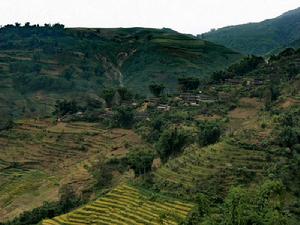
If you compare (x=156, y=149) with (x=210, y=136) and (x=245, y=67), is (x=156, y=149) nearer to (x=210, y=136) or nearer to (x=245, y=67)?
(x=210, y=136)

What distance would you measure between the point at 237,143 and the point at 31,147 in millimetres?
34172

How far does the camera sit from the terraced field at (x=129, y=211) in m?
36.4

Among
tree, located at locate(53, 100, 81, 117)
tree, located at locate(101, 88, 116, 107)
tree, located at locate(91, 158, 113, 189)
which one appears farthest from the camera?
tree, located at locate(101, 88, 116, 107)

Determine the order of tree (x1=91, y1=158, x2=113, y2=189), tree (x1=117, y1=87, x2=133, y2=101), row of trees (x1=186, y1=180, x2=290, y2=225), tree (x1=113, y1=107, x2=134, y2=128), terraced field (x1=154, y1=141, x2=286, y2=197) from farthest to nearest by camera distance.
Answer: tree (x1=117, y1=87, x2=133, y2=101) → tree (x1=113, y1=107, x2=134, y2=128) → tree (x1=91, y1=158, x2=113, y2=189) → terraced field (x1=154, y1=141, x2=286, y2=197) → row of trees (x1=186, y1=180, x2=290, y2=225)

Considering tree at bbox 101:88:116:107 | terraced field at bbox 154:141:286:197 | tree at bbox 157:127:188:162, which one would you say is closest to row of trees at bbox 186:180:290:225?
terraced field at bbox 154:141:286:197

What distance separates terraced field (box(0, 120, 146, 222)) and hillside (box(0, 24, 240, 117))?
33275 millimetres

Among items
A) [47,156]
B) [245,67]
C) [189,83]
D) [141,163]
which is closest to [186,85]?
[189,83]

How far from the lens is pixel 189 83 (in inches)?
3270

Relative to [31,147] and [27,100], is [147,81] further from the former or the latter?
[31,147]

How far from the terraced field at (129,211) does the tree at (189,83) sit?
142 ft

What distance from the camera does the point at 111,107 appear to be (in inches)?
3273

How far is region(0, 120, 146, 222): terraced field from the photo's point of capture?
5391 centimetres

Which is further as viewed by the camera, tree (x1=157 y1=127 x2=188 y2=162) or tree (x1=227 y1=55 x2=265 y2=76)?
tree (x1=227 y1=55 x2=265 y2=76)

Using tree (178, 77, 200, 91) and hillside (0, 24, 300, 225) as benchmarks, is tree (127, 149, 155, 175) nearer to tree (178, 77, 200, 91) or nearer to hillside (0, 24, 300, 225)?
hillside (0, 24, 300, 225)
